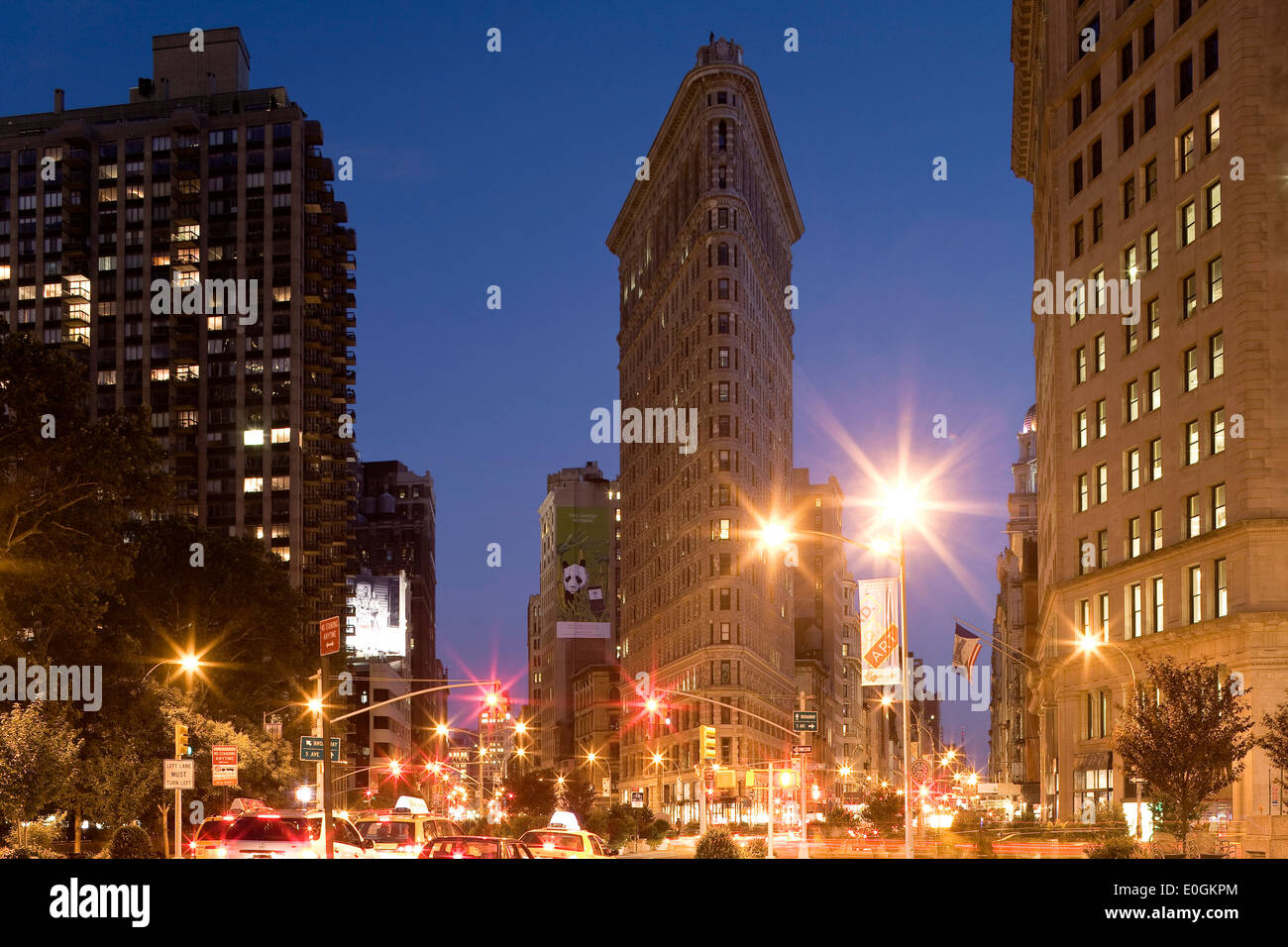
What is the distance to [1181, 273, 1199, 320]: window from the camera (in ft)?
227

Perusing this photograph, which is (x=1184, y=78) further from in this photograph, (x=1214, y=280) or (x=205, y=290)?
(x=205, y=290)

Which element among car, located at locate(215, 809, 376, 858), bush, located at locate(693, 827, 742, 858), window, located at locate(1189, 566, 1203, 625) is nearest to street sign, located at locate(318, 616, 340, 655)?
car, located at locate(215, 809, 376, 858)

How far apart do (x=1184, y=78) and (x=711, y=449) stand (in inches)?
3124

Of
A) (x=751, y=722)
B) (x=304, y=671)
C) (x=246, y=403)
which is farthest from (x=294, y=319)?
(x=304, y=671)

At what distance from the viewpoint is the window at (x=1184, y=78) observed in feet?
235

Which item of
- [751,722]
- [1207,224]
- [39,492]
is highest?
[1207,224]

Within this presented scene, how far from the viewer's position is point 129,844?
201ft

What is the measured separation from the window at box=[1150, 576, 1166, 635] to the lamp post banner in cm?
3878

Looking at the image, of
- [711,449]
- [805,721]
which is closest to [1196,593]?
[805,721]

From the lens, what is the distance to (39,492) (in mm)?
52344

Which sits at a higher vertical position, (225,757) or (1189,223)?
(1189,223)

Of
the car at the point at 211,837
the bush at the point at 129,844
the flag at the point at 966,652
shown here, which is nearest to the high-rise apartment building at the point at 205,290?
the bush at the point at 129,844
